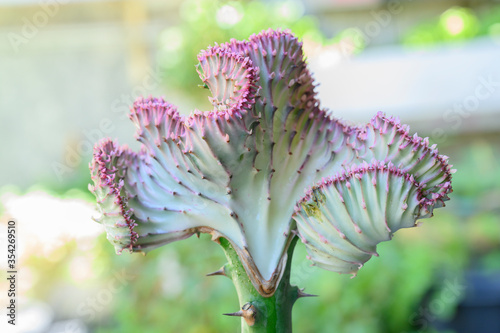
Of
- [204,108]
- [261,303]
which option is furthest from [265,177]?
[204,108]

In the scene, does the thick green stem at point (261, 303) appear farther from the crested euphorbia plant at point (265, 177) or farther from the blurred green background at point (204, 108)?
the blurred green background at point (204, 108)

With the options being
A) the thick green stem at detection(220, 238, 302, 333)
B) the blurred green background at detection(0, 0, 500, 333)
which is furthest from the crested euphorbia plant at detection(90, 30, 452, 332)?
the blurred green background at detection(0, 0, 500, 333)

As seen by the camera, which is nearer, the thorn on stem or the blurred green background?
the thorn on stem

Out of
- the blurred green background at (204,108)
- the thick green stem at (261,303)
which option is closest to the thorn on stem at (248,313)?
the thick green stem at (261,303)

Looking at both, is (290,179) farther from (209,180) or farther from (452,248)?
(452,248)

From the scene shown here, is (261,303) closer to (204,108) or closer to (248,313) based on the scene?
(248,313)

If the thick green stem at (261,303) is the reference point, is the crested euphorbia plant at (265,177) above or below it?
above

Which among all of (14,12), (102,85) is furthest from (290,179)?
(14,12)

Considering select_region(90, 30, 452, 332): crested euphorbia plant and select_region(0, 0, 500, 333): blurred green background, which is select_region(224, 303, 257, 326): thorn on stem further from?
select_region(0, 0, 500, 333): blurred green background
